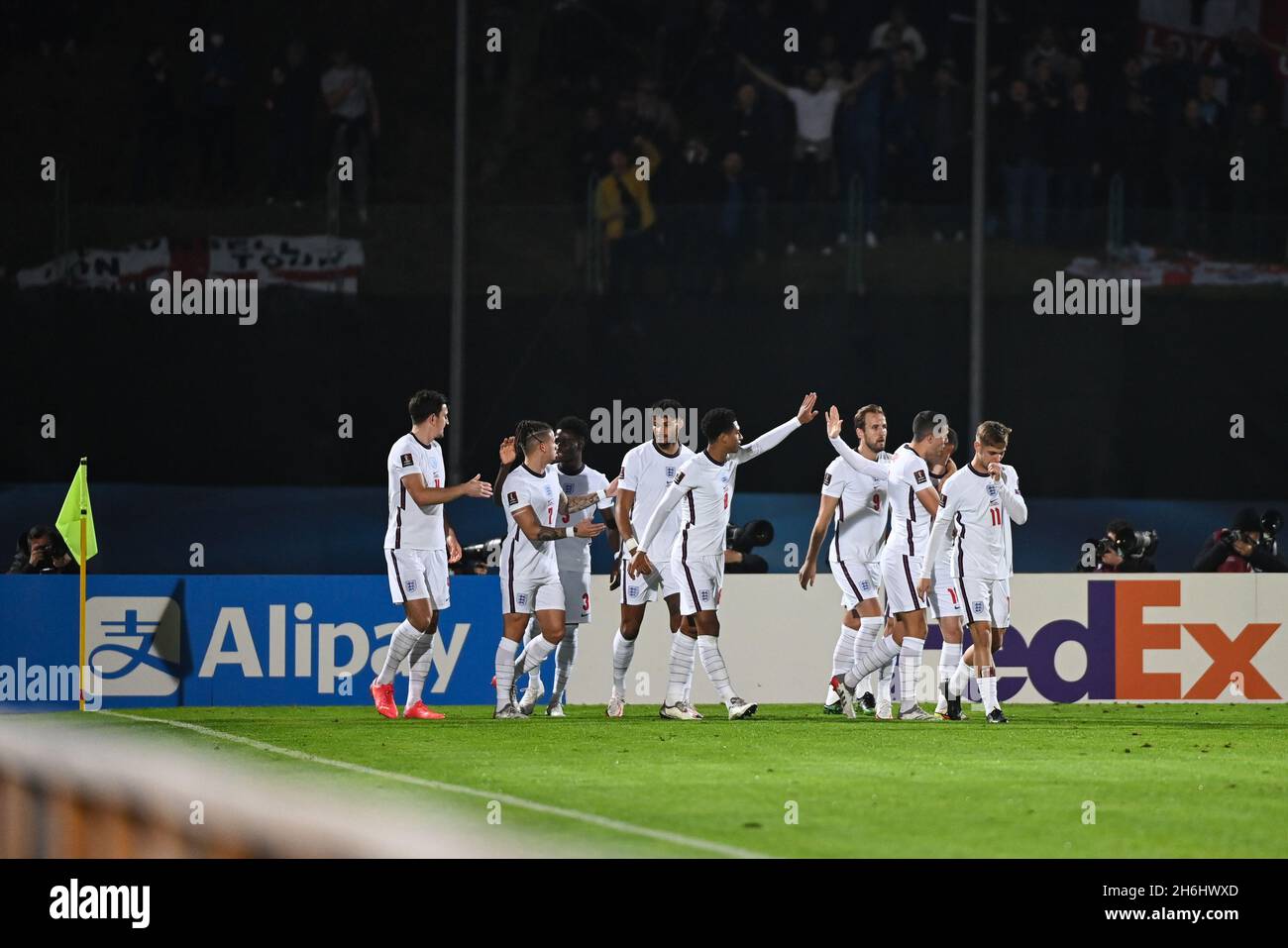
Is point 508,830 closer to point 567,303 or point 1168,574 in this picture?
point 1168,574

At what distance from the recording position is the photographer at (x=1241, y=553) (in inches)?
650

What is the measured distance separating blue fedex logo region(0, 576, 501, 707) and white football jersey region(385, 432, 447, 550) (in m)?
1.88

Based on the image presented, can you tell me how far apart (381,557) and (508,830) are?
1201 cm

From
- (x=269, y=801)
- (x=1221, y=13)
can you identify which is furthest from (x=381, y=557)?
(x=269, y=801)

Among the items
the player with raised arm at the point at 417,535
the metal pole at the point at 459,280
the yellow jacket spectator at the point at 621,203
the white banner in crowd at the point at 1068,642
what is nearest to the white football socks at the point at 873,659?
the white banner in crowd at the point at 1068,642

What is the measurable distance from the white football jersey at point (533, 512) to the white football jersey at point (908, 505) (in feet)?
7.20

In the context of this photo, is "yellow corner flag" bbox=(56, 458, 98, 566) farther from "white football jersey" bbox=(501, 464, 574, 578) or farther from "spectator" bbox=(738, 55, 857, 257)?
"spectator" bbox=(738, 55, 857, 257)

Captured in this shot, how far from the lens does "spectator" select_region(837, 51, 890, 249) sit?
21.9 meters

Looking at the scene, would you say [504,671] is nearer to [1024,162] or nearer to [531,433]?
[531,433]

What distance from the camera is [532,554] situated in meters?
13.7

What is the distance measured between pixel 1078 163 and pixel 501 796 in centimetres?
1429

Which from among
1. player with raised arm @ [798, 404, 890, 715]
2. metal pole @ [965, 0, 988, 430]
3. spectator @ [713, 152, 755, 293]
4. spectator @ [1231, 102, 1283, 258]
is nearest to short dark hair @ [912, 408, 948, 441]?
player with raised arm @ [798, 404, 890, 715]

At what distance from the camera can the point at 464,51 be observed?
20.8 metres
